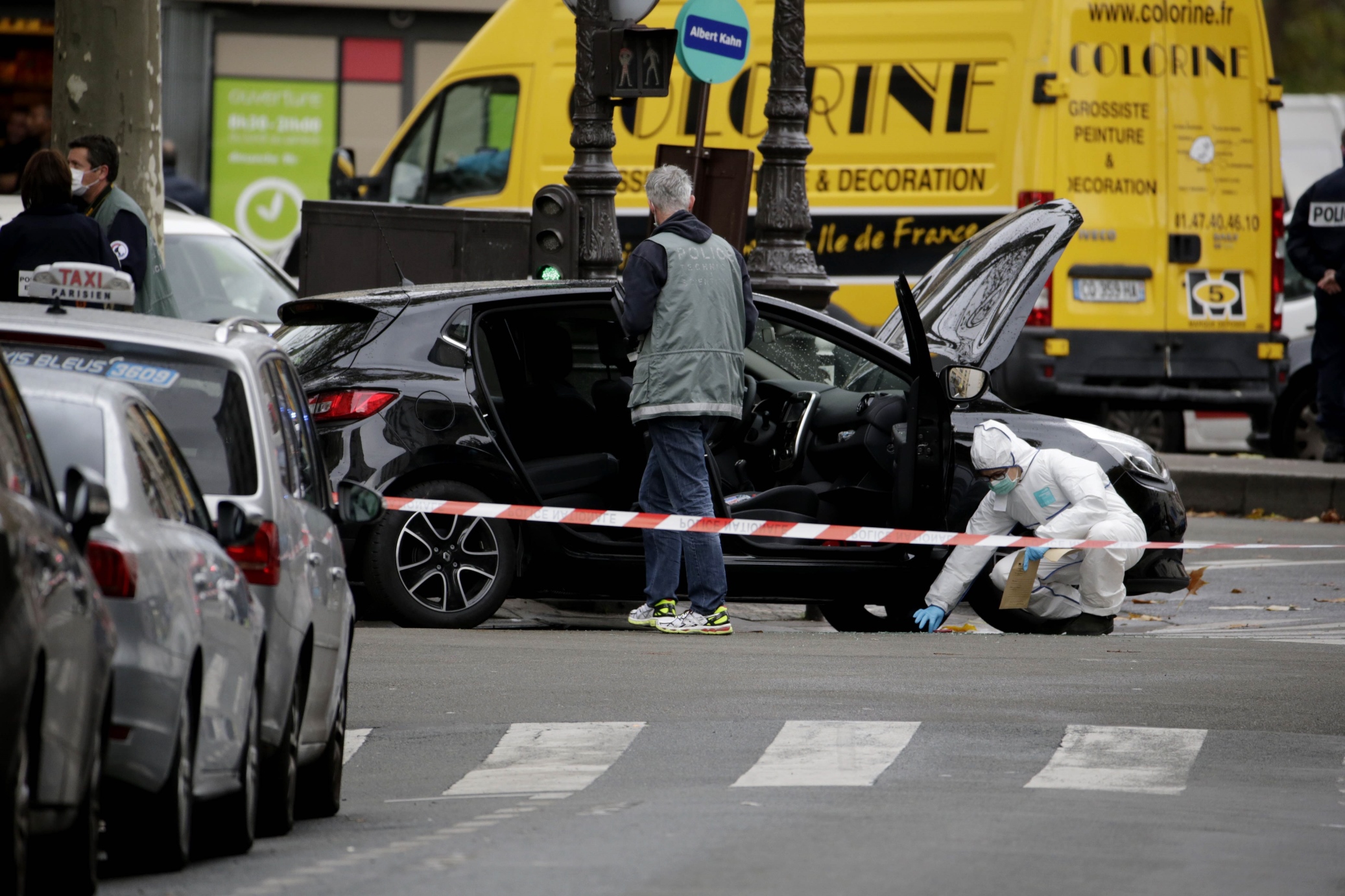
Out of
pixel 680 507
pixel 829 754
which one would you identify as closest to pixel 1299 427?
pixel 680 507

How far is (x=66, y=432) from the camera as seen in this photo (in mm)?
5863

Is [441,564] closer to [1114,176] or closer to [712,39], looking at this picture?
[712,39]

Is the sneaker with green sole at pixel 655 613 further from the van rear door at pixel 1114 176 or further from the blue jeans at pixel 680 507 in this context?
the van rear door at pixel 1114 176

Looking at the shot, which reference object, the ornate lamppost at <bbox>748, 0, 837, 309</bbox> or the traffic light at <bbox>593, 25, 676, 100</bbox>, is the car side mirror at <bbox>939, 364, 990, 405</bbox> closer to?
the traffic light at <bbox>593, 25, 676, 100</bbox>

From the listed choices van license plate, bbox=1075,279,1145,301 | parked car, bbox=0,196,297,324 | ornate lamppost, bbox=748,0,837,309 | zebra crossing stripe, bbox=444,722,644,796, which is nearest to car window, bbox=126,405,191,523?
zebra crossing stripe, bbox=444,722,644,796

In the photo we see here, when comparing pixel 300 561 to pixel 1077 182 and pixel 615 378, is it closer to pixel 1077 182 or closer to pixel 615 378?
pixel 615 378

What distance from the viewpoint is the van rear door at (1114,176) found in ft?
59.0

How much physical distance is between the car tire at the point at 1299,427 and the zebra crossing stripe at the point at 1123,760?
38.9 feet

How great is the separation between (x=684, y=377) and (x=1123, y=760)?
3.27m

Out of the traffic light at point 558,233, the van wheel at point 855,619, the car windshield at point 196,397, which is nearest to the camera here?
the car windshield at point 196,397

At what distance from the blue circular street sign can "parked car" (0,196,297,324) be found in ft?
9.50

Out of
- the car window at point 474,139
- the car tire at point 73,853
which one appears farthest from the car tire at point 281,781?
the car window at point 474,139

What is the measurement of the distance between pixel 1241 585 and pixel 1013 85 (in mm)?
5305

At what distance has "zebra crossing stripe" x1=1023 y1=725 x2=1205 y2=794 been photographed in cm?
752
